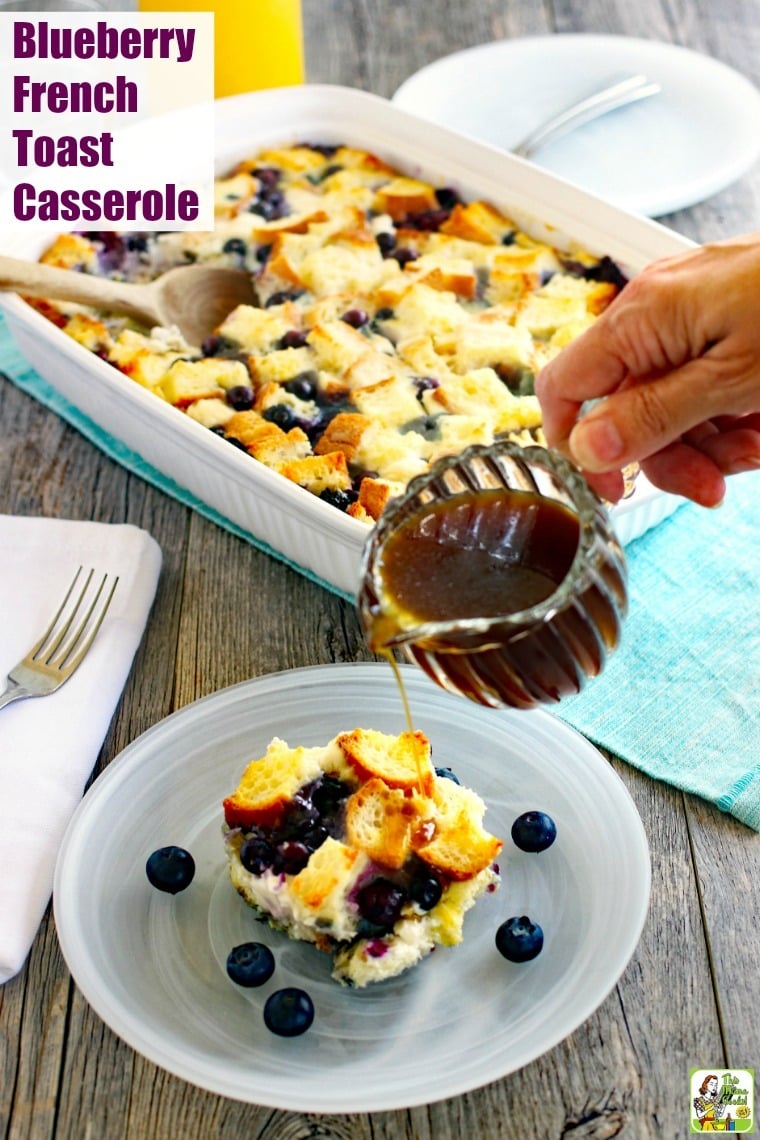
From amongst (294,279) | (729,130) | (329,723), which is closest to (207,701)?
(329,723)

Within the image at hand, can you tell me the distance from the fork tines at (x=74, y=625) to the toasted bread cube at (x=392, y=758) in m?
0.57

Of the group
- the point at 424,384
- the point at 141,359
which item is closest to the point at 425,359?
the point at 424,384

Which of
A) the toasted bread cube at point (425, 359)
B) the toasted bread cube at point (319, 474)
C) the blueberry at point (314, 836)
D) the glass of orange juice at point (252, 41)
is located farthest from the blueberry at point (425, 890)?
the glass of orange juice at point (252, 41)

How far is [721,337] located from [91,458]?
1.44 meters

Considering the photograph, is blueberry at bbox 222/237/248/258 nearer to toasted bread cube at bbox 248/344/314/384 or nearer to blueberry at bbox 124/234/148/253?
blueberry at bbox 124/234/148/253

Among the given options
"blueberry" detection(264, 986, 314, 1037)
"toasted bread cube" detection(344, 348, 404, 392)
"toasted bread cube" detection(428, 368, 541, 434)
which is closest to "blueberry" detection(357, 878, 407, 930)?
"blueberry" detection(264, 986, 314, 1037)

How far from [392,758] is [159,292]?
1.30m

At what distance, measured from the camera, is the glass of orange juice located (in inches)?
123

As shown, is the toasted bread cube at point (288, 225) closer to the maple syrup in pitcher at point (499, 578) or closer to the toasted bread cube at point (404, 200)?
the toasted bread cube at point (404, 200)

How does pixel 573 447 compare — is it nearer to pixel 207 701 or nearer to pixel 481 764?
pixel 481 764

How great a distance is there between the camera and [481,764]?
1.84m

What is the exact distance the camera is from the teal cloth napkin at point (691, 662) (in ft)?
6.29

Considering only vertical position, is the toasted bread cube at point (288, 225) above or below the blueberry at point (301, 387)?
above

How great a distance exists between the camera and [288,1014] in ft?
4.93
